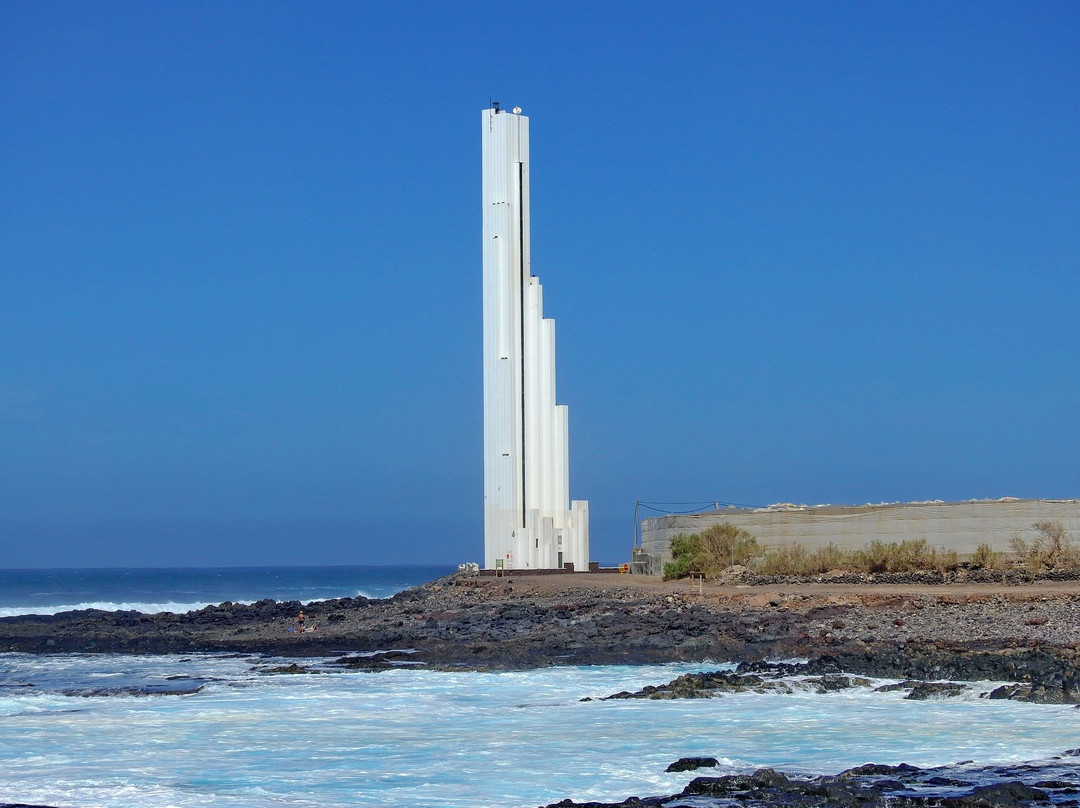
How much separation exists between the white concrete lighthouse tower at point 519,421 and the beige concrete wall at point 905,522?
277 inches

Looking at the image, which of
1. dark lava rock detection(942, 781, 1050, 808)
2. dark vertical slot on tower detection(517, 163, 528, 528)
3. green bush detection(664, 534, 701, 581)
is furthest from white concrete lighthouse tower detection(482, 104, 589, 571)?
dark lava rock detection(942, 781, 1050, 808)

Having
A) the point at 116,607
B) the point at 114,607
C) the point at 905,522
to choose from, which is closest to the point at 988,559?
the point at 905,522

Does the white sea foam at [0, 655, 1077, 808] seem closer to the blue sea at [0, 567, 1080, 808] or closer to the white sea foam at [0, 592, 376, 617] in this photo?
the blue sea at [0, 567, 1080, 808]

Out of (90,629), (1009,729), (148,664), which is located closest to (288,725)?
(1009,729)

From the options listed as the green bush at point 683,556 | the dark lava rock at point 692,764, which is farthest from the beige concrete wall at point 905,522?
the dark lava rock at point 692,764

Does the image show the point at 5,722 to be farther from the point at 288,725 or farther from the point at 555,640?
the point at 555,640

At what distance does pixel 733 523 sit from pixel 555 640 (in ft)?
44.6

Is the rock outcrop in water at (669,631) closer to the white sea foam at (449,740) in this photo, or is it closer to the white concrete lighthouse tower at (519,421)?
the white sea foam at (449,740)

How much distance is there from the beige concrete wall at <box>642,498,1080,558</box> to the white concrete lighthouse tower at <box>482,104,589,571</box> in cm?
705

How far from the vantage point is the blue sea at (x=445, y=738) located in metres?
11.8

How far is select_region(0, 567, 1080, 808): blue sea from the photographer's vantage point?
38.6ft

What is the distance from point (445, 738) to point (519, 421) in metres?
29.4

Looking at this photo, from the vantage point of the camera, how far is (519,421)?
144 ft

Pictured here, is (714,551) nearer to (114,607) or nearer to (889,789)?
(889,789)
